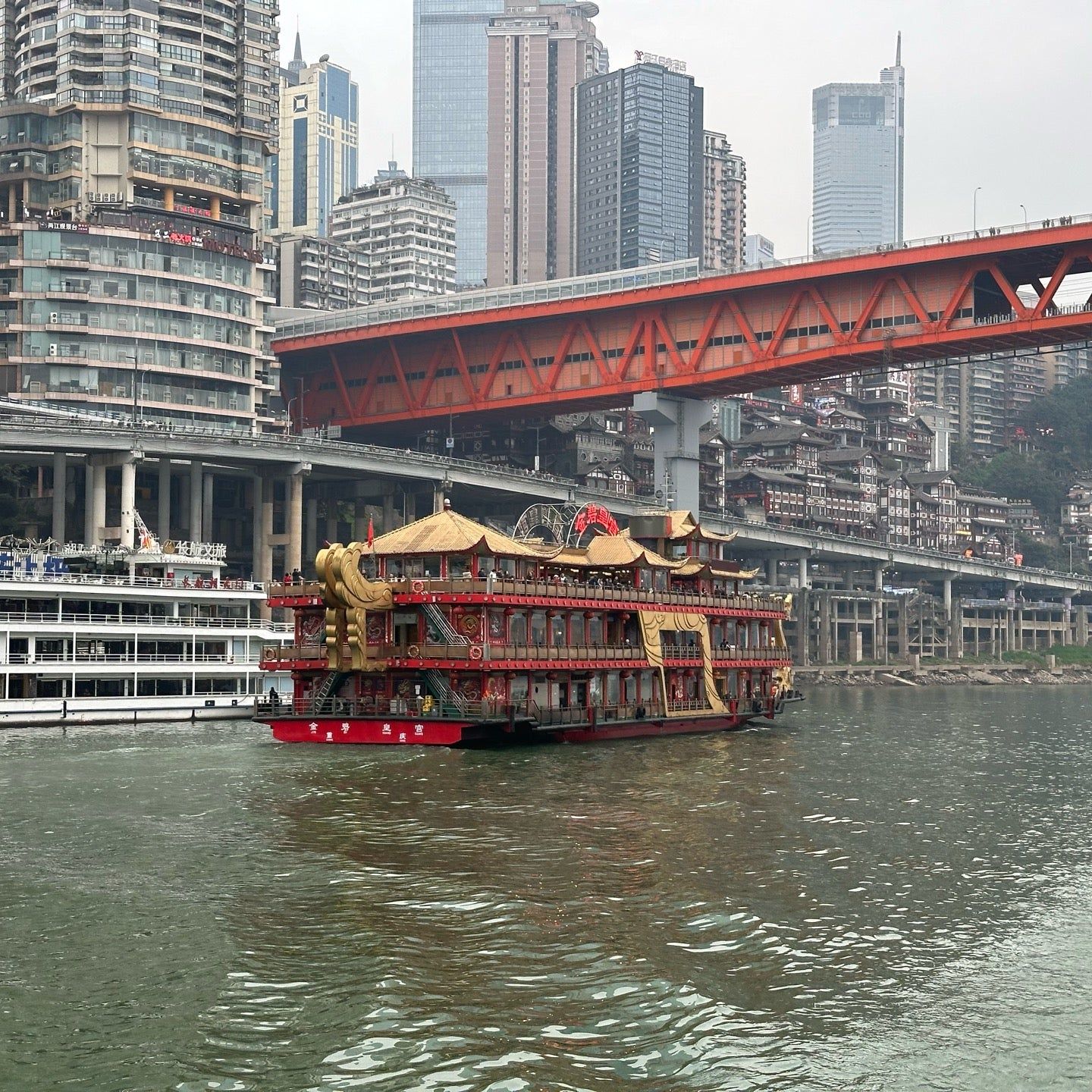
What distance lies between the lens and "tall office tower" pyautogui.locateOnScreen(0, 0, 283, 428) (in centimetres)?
13000

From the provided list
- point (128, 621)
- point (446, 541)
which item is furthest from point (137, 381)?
point (446, 541)

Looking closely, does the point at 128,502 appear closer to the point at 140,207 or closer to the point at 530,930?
the point at 140,207

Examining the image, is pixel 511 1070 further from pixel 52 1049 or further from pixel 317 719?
pixel 317 719

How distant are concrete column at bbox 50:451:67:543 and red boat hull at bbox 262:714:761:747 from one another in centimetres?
5716

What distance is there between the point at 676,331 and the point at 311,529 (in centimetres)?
3743

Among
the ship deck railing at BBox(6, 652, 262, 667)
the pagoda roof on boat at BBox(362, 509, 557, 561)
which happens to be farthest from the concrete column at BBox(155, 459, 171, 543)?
the pagoda roof on boat at BBox(362, 509, 557, 561)

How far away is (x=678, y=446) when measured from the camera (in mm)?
131500

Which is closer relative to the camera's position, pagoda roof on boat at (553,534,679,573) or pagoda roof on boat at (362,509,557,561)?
pagoda roof on boat at (362,509,557,561)

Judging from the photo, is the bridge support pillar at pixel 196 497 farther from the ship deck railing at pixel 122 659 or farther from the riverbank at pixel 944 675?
the riverbank at pixel 944 675

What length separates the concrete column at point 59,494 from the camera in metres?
114

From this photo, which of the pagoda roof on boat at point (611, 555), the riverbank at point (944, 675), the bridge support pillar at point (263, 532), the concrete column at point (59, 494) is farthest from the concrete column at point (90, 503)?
the riverbank at point (944, 675)

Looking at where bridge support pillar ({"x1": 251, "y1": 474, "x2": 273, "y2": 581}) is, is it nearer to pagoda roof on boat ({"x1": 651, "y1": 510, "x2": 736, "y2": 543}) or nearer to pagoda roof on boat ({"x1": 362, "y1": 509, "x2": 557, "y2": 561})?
pagoda roof on boat ({"x1": 651, "y1": 510, "x2": 736, "y2": 543})

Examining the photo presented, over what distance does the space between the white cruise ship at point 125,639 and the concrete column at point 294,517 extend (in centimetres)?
3228

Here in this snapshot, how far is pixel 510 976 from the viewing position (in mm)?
27672
